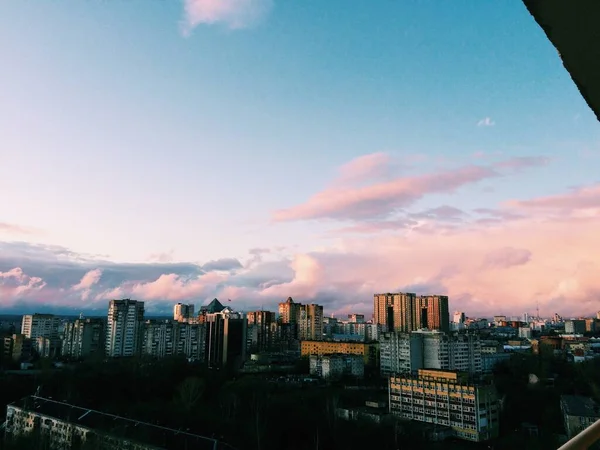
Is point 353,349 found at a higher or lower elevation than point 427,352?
lower

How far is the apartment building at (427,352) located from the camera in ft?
50.2

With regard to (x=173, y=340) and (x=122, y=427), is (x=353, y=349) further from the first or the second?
(x=122, y=427)

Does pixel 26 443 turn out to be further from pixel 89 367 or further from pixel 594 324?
pixel 594 324

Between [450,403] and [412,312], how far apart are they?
15.0 m

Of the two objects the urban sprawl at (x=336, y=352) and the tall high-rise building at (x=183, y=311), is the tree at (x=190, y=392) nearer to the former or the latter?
the urban sprawl at (x=336, y=352)

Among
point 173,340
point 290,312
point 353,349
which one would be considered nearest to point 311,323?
point 290,312

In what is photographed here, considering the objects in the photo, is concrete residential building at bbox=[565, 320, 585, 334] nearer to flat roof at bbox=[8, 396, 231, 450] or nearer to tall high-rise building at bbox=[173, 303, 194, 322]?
tall high-rise building at bbox=[173, 303, 194, 322]

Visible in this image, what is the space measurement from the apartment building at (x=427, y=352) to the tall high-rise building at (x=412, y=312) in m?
7.63

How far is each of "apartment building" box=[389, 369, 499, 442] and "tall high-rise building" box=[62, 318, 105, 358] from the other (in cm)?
1278

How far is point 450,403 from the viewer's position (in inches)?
383

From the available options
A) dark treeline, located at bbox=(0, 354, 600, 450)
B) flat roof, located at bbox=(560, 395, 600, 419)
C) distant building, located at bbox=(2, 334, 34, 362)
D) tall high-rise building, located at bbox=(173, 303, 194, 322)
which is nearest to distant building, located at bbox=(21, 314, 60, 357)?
distant building, located at bbox=(2, 334, 34, 362)

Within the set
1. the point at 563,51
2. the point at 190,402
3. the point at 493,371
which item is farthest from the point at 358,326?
the point at 563,51

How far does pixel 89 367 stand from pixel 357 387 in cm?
759

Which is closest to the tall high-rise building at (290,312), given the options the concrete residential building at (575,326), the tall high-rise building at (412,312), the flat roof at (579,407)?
the tall high-rise building at (412,312)
